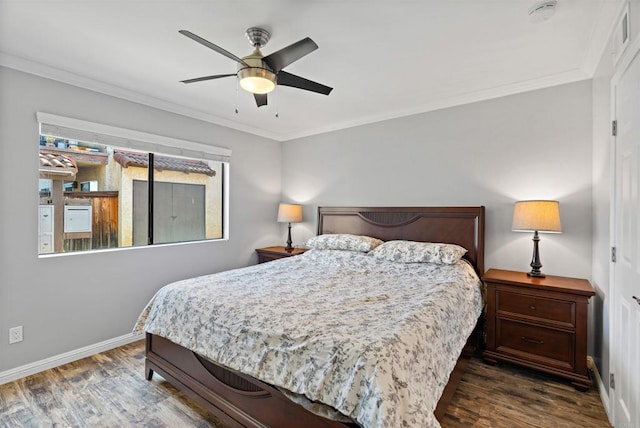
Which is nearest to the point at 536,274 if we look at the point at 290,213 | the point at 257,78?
the point at 257,78

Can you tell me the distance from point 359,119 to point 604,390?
3.46m

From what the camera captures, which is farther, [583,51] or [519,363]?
[519,363]

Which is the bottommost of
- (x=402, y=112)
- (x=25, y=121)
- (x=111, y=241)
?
(x=111, y=241)

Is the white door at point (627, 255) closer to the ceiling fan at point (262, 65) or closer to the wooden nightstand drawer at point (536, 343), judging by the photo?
the wooden nightstand drawer at point (536, 343)

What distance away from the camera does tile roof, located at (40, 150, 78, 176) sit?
2727 millimetres

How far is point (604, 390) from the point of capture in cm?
215

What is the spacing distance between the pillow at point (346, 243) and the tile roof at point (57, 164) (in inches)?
101

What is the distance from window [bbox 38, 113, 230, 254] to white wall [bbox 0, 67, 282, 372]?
0.13 metres

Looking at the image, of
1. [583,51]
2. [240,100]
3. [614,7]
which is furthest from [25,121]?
[583,51]

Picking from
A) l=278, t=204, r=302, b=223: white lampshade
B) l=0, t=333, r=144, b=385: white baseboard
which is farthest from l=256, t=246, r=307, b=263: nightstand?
l=0, t=333, r=144, b=385: white baseboard

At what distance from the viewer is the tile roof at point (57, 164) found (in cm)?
273

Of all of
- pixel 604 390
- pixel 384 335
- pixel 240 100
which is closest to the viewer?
pixel 384 335

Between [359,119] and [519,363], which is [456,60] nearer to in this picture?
[359,119]

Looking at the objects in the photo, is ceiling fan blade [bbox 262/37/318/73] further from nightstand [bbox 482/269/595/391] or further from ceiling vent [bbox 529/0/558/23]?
nightstand [bbox 482/269/595/391]
